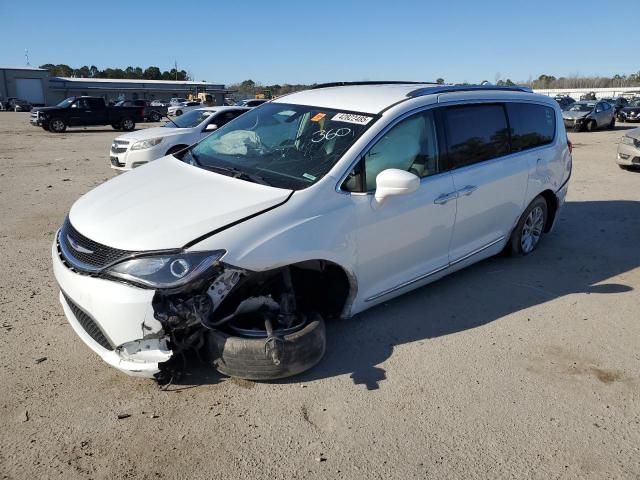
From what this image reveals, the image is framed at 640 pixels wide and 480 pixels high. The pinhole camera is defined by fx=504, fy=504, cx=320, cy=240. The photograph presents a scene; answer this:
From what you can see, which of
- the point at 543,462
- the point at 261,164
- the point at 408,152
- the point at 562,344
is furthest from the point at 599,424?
the point at 261,164

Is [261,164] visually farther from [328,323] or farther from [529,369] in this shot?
[529,369]

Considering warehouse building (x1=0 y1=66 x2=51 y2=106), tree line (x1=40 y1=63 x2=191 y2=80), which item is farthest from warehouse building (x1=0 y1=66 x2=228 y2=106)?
tree line (x1=40 y1=63 x2=191 y2=80)

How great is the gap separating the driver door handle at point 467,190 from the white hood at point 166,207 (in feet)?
5.44

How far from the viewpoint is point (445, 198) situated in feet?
13.2

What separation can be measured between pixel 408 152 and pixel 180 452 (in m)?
2.59

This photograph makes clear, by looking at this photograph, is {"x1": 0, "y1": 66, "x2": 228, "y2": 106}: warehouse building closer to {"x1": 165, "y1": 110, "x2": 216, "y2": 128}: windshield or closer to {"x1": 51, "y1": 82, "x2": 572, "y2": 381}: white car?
{"x1": 165, "y1": 110, "x2": 216, "y2": 128}: windshield

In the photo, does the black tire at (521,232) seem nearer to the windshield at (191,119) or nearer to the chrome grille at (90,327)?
the chrome grille at (90,327)

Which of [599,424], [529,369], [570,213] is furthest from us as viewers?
[570,213]

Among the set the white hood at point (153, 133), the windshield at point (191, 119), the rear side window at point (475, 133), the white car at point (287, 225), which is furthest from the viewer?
the windshield at point (191, 119)

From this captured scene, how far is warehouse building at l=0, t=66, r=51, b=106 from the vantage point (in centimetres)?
6944

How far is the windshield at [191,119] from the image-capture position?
444 inches

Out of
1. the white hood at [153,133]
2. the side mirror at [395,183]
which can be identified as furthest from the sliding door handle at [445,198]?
the white hood at [153,133]

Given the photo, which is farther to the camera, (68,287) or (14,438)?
(68,287)

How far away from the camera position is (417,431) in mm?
2803
